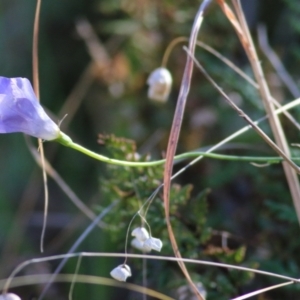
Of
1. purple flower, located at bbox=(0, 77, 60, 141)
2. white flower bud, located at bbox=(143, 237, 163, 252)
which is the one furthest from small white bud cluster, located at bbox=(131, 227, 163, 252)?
purple flower, located at bbox=(0, 77, 60, 141)

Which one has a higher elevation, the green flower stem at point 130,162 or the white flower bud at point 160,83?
the white flower bud at point 160,83

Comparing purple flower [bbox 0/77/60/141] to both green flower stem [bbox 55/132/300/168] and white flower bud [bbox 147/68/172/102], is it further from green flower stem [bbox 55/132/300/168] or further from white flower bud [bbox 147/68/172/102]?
white flower bud [bbox 147/68/172/102]

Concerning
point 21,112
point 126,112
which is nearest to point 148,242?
point 21,112

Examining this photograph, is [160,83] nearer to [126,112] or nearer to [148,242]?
[148,242]

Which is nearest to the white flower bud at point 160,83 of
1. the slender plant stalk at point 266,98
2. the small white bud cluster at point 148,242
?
the slender plant stalk at point 266,98

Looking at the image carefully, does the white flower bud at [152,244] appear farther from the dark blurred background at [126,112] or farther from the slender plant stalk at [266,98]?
the dark blurred background at [126,112]
